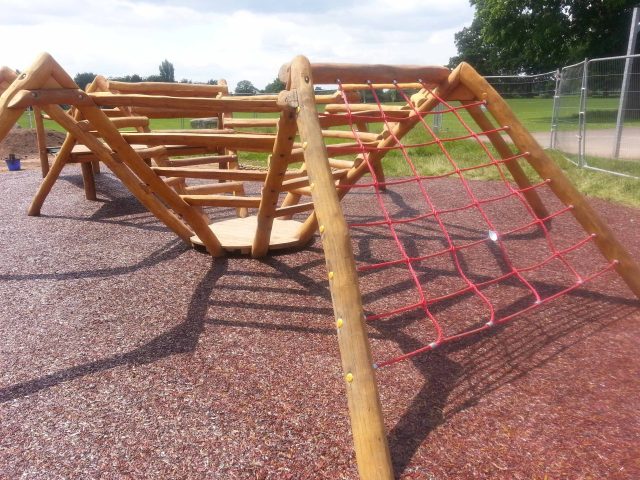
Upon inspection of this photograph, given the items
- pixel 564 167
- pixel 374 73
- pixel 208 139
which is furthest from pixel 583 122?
pixel 208 139

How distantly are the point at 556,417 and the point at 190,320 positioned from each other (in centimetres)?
159

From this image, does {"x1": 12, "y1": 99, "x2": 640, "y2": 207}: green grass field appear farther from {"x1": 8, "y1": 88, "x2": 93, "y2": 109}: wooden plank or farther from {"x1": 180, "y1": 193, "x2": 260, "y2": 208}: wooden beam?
{"x1": 8, "y1": 88, "x2": 93, "y2": 109}: wooden plank

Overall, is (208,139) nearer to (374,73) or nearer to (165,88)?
(374,73)

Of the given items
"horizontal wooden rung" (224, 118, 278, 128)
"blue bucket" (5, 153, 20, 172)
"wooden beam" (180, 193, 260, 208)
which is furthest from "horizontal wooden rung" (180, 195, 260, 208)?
"blue bucket" (5, 153, 20, 172)

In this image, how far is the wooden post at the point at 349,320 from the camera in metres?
1.53

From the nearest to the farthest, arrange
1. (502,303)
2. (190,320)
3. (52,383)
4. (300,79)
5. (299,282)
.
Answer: (52,383), (300,79), (190,320), (502,303), (299,282)

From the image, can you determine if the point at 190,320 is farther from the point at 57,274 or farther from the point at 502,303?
the point at 502,303

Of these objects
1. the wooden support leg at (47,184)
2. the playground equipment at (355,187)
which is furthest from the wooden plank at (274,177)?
the wooden support leg at (47,184)

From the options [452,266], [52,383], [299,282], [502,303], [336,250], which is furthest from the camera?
[452,266]

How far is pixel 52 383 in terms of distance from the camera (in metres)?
2.03

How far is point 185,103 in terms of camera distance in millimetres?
2611

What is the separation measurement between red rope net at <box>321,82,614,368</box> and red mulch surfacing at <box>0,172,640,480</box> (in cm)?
7

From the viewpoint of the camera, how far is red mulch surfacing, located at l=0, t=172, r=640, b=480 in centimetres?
161

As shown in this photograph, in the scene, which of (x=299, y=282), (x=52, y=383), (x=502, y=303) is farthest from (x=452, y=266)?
(x=52, y=383)
